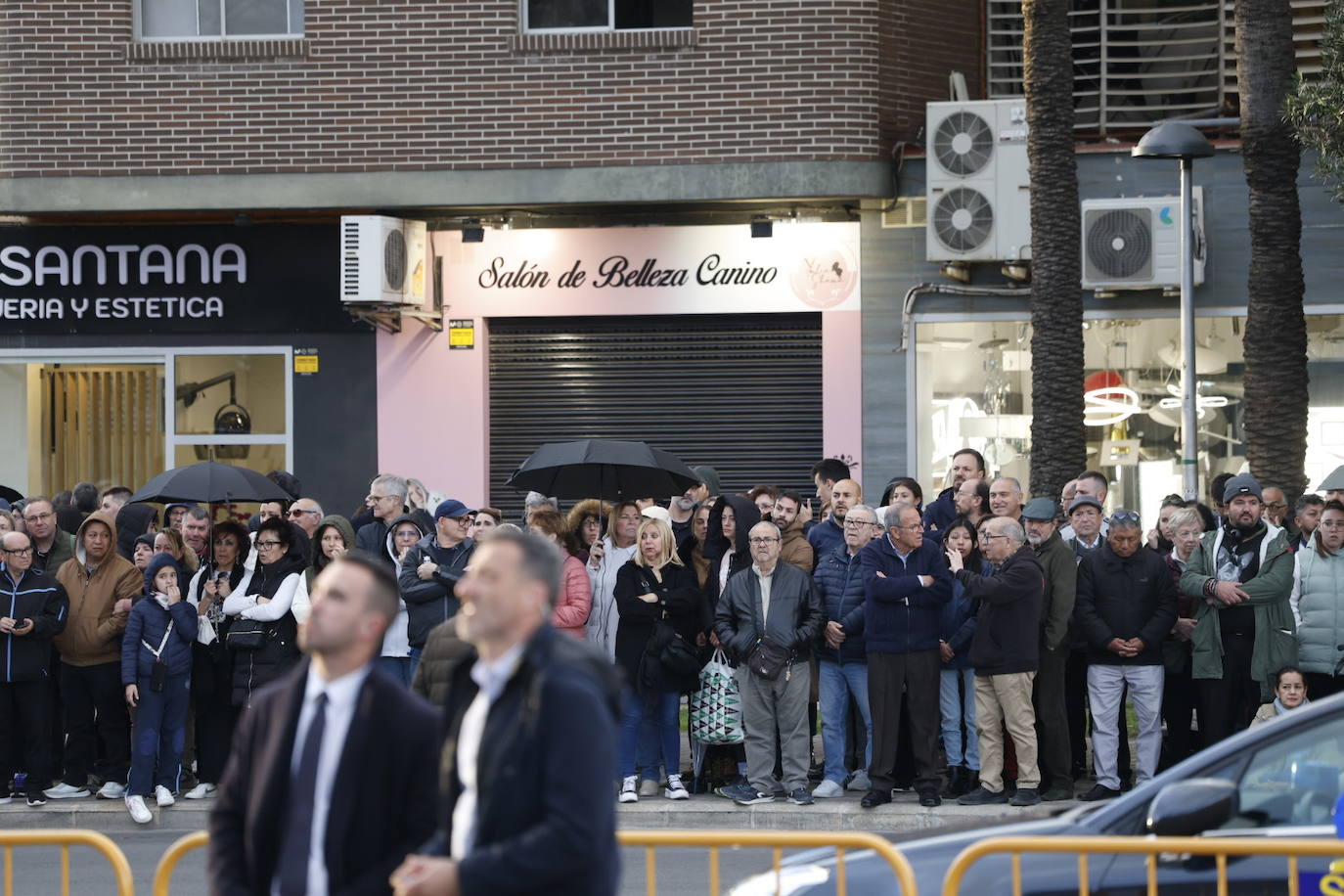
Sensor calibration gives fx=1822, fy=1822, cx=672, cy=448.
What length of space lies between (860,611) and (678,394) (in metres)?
6.84

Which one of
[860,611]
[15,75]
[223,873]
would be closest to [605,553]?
[860,611]

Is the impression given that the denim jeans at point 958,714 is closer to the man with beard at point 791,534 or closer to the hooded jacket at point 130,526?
the man with beard at point 791,534

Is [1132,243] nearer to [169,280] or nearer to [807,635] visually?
[807,635]

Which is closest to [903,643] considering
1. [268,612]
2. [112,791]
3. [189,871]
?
[268,612]

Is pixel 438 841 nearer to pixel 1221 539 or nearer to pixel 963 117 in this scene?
pixel 1221 539

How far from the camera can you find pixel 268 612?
11953 mm

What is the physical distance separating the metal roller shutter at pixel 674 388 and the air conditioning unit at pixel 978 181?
169cm

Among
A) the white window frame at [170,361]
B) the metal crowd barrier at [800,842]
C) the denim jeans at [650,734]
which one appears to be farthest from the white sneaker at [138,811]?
the white window frame at [170,361]

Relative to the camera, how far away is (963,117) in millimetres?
16969

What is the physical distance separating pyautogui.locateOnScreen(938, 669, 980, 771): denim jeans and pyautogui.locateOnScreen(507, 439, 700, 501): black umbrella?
261 cm

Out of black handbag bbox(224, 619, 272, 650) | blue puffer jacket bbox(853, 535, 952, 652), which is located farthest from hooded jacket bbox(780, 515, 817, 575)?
black handbag bbox(224, 619, 272, 650)

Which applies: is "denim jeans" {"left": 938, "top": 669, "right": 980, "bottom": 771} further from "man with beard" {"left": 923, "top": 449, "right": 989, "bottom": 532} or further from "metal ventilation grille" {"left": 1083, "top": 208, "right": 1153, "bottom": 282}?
"metal ventilation grille" {"left": 1083, "top": 208, "right": 1153, "bottom": 282}

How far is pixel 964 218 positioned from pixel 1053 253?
176 centimetres

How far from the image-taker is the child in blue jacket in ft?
38.9
